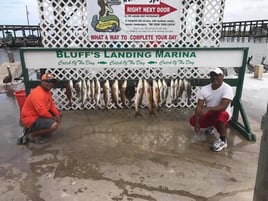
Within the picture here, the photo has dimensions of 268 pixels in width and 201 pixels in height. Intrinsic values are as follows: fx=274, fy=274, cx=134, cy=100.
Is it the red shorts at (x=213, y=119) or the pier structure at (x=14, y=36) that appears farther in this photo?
the pier structure at (x=14, y=36)

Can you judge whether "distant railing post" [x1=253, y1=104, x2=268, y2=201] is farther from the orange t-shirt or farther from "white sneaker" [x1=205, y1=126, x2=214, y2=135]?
the orange t-shirt

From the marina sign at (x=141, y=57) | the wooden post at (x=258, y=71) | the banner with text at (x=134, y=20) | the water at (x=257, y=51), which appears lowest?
the water at (x=257, y=51)

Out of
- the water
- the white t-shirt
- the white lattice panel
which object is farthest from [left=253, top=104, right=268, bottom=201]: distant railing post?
the water

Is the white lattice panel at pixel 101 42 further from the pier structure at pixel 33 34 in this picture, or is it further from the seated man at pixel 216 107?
the pier structure at pixel 33 34

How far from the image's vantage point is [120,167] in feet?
11.8

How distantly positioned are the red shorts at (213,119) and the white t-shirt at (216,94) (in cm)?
15

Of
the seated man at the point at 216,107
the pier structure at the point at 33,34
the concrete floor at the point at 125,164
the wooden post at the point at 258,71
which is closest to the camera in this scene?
the concrete floor at the point at 125,164

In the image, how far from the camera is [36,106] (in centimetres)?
402

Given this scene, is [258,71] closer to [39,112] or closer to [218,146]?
[218,146]

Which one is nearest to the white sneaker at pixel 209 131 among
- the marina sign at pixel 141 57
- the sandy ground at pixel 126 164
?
the sandy ground at pixel 126 164

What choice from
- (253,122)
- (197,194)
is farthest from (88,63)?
(253,122)

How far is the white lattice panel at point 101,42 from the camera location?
5.56 m

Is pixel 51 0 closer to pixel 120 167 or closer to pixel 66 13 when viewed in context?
pixel 66 13

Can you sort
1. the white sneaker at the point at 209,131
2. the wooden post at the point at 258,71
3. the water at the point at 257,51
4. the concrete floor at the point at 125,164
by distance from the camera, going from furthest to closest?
1. the water at the point at 257,51
2. the wooden post at the point at 258,71
3. the white sneaker at the point at 209,131
4. the concrete floor at the point at 125,164
